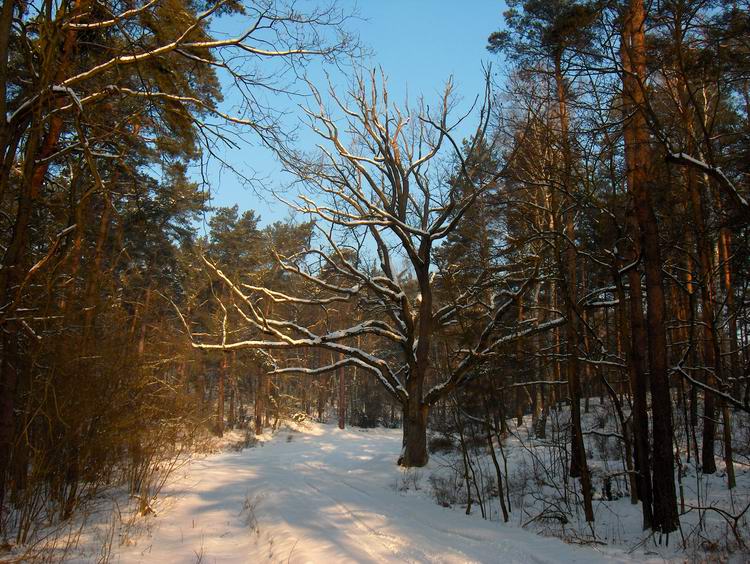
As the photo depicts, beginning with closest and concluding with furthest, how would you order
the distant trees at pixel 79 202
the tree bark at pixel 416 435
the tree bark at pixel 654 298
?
the distant trees at pixel 79 202
the tree bark at pixel 654 298
the tree bark at pixel 416 435

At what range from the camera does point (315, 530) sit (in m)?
5.74

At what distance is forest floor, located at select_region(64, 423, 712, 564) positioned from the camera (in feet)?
16.5

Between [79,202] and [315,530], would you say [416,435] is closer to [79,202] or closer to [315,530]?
[315,530]

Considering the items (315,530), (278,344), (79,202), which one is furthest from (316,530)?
(278,344)

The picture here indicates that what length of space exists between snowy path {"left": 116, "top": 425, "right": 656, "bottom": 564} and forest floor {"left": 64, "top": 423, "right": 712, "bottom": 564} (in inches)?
0.5

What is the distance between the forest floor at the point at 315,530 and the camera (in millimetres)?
5031

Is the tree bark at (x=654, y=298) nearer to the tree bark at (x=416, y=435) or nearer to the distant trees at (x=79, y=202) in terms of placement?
the distant trees at (x=79, y=202)

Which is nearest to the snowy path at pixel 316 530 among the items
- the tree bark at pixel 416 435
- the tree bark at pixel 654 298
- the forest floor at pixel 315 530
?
the forest floor at pixel 315 530

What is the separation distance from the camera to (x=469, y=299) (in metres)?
13.3

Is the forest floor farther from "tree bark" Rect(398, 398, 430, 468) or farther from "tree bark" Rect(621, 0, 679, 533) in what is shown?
"tree bark" Rect(398, 398, 430, 468)

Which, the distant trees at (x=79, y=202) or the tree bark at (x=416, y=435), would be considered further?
the tree bark at (x=416, y=435)

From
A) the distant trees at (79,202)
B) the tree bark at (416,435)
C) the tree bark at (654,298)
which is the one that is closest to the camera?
the distant trees at (79,202)

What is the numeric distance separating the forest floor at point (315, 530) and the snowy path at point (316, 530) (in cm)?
1

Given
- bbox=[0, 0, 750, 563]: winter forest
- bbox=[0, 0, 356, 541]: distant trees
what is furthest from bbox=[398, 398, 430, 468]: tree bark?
bbox=[0, 0, 356, 541]: distant trees
